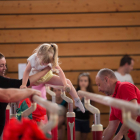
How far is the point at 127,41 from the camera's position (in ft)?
13.7

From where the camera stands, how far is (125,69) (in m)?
3.87

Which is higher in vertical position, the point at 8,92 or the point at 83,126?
the point at 8,92

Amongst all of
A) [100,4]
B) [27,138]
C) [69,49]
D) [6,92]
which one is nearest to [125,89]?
[6,92]

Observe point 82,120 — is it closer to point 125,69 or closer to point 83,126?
point 83,126

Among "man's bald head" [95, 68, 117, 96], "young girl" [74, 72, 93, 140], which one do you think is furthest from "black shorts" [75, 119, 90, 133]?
"man's bald head" [95, 68, 117, 96]

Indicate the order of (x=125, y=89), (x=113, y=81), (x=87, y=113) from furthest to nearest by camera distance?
(x=87, y=113) < (x=113, y=81) < (x=125, y=89)

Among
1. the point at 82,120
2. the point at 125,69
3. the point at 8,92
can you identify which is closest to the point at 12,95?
the point at 8,92

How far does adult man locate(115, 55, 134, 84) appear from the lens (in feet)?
12.6

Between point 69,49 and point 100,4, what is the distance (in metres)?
1.02

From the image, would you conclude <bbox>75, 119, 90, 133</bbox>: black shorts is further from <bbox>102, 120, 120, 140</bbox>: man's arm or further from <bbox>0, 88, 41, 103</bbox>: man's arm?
<bbox>0, 88, 41, 103</bbox>: man's arm

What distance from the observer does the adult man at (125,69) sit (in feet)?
12.6

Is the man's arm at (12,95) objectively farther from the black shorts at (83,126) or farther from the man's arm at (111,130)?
the black shorts at (83,126)

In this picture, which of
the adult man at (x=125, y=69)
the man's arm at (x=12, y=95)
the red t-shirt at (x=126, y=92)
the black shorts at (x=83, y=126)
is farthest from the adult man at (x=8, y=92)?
the adult man at (x=125, y=69)

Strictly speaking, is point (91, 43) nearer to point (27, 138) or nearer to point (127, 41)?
point (127, 41)
